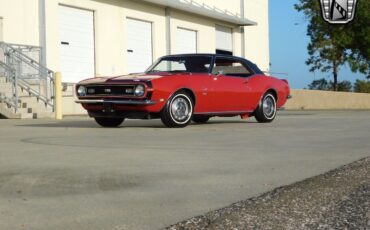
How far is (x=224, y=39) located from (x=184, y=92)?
23.2 metres

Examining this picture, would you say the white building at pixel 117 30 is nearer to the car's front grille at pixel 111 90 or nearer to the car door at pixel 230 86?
the car door at pixel 230 86

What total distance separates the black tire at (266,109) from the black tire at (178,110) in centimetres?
243

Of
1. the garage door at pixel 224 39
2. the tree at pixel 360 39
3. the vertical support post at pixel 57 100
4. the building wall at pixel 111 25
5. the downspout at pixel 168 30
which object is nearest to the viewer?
the vertical support post at pixel 57 100

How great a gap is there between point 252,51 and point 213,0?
514cm

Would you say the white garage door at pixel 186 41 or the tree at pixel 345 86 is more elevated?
the white garage door at pixel 186 41

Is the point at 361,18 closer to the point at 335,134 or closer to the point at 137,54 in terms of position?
the point at 137,54

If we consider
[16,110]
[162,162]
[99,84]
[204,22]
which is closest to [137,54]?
[204,22]

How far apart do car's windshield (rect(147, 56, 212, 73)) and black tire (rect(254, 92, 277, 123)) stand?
182cm

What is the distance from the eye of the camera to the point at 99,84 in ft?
37.3

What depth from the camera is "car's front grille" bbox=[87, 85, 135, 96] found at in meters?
11.0

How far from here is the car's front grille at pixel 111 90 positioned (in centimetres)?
1097

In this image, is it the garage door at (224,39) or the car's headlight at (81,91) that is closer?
the car's headlight at (81,91)

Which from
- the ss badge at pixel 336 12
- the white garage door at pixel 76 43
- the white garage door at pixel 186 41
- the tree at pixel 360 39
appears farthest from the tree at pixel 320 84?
the ss badge at pixel 336 12

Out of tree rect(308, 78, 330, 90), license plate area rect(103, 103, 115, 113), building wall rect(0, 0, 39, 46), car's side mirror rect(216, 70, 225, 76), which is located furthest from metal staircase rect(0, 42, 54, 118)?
tree rect(308, 78, 330, 90)
